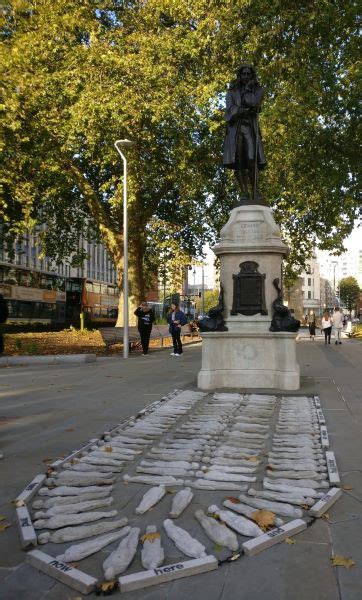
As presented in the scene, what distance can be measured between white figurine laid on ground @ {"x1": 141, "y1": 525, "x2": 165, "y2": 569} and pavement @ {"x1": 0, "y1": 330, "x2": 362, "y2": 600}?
0.17m

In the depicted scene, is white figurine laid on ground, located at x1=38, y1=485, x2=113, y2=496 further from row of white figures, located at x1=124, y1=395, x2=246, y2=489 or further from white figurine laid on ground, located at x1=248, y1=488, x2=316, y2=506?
white figurine laid on ground, located at x1=248, y1=488, x2=316, y2=506

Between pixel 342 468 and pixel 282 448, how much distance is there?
29.5 inches

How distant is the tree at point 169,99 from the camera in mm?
17703

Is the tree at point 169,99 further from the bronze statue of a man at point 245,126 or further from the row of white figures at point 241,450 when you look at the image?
the row of white figures at point 241,450

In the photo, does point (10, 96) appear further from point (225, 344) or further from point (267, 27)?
point (225, 344)

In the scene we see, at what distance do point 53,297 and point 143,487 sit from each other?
101 ft

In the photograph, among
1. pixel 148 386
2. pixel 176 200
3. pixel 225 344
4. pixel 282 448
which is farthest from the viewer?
pixel 176 200

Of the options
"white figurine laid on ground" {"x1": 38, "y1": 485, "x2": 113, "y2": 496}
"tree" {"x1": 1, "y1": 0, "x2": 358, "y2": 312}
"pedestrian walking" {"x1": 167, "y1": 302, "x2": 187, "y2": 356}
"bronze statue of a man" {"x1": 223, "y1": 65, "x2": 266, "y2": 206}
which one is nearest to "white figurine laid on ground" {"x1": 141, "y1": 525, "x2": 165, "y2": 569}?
"white figurine laid on ground" {"x1": 38, "y1": 485, "x2": 113, "y2": 496}

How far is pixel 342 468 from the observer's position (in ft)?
15.0

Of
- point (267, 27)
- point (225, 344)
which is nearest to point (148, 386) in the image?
point (225, 344)

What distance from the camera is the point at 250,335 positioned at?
926 cm

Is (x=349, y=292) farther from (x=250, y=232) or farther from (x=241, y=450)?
(x=241, y=450)

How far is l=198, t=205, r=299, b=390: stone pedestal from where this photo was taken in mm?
9211

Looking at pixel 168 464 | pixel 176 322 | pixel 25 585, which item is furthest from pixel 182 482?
pixel 176 322
